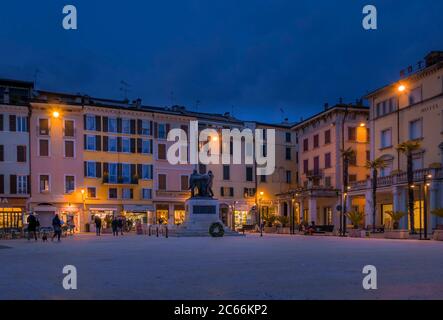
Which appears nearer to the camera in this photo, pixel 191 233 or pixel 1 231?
pixel 191 233

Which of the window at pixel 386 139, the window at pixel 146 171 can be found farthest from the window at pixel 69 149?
the window at pixel 386 139

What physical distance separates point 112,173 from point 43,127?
9327 millimetres

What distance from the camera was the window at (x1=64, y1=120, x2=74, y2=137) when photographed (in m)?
63.4

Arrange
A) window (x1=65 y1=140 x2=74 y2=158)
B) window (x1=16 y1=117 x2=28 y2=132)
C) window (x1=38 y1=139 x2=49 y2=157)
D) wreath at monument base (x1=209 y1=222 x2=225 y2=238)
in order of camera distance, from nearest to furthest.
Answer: wreath at monument base (x1=209 y1=222 x2=225 y2=238), window (x1=16 y1=117 x2=28 y2=132), window (x1=38 y1=139 x2=49 y2=157), window (x1=65 y1=140 x2=74 y2=158)

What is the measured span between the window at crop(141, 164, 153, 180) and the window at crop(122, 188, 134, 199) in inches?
88.0

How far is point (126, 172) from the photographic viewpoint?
67.1 metres

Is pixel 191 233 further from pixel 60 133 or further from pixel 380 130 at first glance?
pixel 60 133

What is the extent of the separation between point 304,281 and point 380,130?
1810 inches

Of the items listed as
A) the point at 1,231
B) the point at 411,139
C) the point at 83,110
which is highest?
the point at 83,110

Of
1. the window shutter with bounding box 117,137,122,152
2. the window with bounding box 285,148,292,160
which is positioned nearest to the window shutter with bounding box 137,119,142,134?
the window shutter with bounding box 117,137,122,152

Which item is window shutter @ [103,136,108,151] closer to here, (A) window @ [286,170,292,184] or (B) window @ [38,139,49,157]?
(B) window @ [38,139,49,157]

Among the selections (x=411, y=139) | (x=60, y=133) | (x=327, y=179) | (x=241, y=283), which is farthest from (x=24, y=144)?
(x=241, y=283)

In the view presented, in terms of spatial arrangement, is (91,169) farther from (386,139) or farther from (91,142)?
(386,139)
